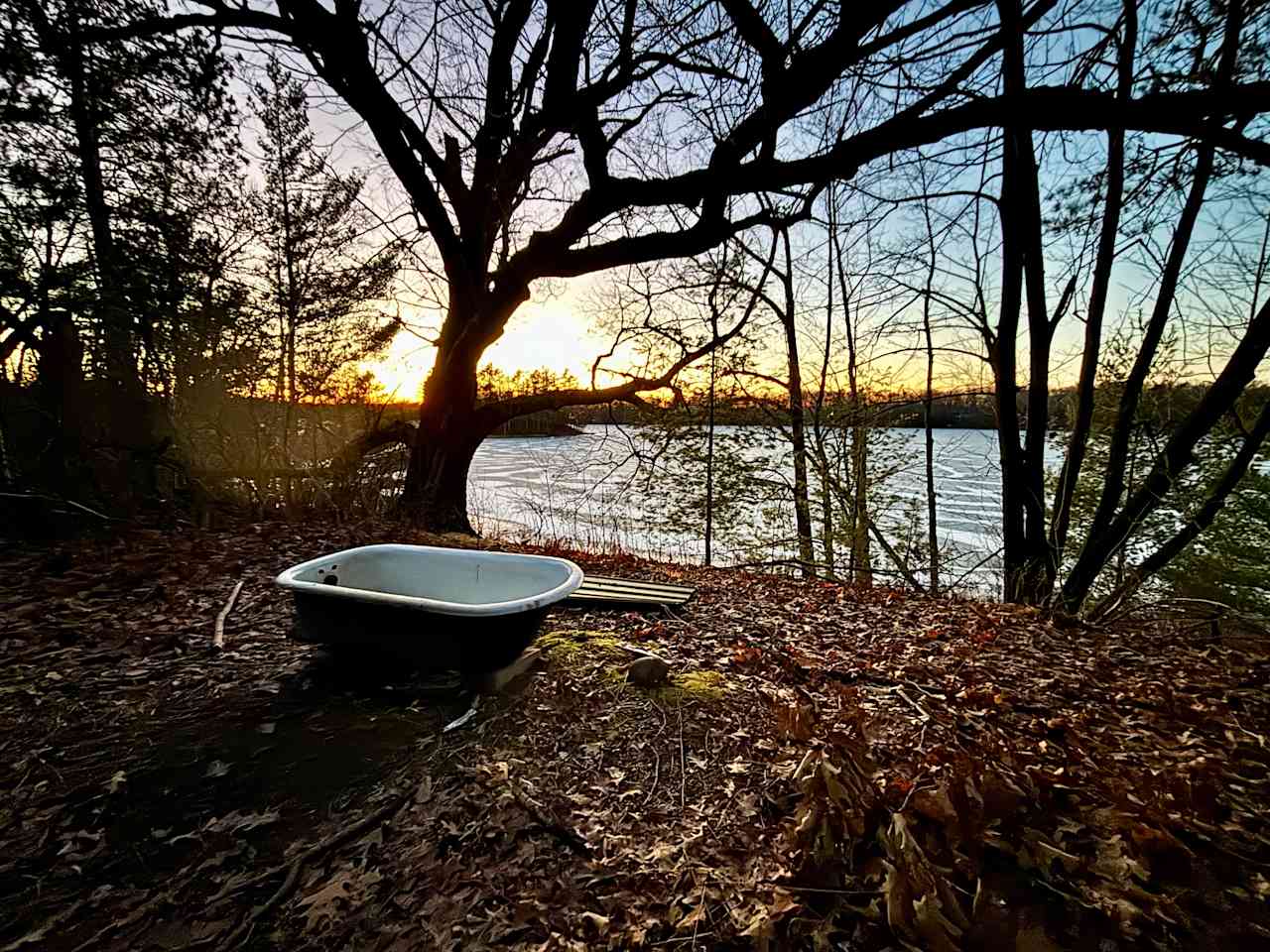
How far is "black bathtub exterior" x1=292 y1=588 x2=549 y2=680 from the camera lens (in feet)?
7.52

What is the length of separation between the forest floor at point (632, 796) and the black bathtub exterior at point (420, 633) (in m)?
0.19

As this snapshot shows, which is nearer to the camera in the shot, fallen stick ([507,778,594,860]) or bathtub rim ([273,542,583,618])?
fallen stick ([507,778,594,860])

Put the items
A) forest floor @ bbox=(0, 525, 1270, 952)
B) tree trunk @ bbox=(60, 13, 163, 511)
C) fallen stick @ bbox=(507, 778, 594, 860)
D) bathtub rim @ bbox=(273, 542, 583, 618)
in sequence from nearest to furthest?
forest floor @ bbox=(0, 525, 1270, 952) → fallen stick @ bbox=(507, 778, 594, 860) → bathtub rim @ bbox=(273, 542, 583, 618) → tree trunk @ bbox=(60, 13, 163, 511)

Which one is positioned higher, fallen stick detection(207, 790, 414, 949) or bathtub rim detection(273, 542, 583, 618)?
bathtub rim detection(273, 542, 583, 618)

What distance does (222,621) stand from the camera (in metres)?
2.96

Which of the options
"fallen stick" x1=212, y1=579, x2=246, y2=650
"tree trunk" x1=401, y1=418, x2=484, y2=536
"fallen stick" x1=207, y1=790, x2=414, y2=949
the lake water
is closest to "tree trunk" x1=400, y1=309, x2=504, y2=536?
"tree trunk" x1=401, y1=418, x2=484, y2=536

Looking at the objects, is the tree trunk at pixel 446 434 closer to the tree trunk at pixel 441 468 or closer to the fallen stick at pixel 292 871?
the tree trunk at pixel 441 468

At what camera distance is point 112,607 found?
9.96ft

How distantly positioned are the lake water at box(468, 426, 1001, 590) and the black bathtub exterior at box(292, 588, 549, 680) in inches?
196

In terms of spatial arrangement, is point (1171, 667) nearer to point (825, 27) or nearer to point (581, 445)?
point (825, 27)

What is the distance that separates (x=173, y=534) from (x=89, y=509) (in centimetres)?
53

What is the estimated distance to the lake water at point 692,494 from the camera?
273 inches

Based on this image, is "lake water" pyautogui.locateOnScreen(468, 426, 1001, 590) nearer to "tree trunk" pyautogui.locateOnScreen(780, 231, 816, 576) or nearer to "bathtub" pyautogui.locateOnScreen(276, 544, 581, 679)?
"tree trunk" pyautogui.locateOnScreen(780, 231, 816, 576)

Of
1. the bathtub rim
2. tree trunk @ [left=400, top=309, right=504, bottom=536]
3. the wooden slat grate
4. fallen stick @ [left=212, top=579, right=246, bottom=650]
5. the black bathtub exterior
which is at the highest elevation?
tree trunk @ [left=400, top=309, right=504, bottom=536]
